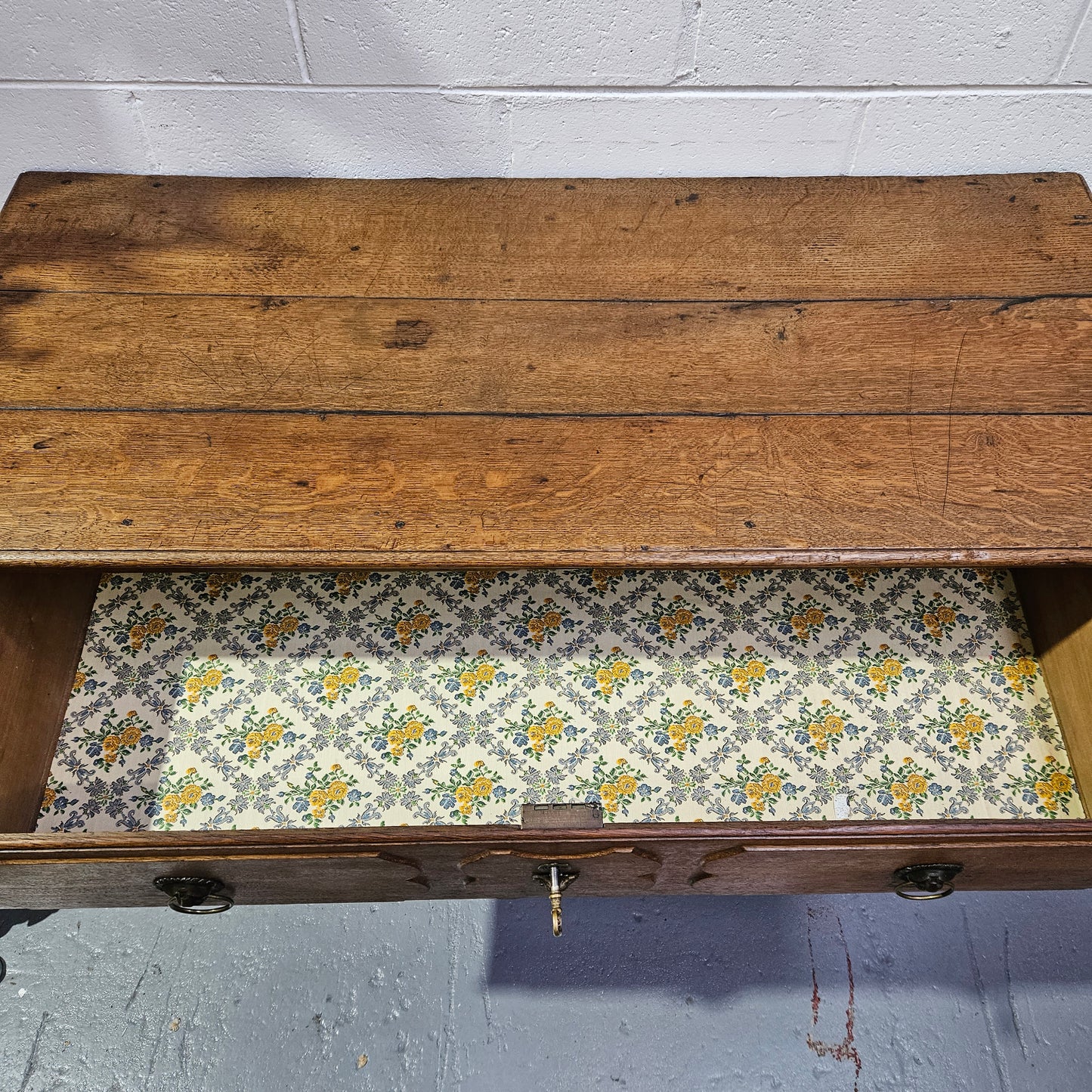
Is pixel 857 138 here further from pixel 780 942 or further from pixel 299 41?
pixel 780 942

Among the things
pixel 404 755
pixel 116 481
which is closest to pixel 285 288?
pixel 116 481

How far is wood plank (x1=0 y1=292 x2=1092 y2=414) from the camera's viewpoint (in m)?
0.94

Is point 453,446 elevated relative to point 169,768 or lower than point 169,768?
elevated

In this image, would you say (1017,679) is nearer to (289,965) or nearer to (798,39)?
(798,39)

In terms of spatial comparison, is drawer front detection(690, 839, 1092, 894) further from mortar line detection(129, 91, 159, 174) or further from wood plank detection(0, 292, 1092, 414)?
mortar line detection(129, 91, 159, 174)

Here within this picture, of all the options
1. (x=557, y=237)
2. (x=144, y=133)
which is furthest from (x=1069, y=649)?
(x=144, y=133)

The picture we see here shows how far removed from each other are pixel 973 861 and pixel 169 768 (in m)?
0.93

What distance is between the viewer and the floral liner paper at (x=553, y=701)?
1.04 m

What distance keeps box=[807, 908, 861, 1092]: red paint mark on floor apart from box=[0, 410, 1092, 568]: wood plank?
729mm

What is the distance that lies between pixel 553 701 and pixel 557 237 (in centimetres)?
60

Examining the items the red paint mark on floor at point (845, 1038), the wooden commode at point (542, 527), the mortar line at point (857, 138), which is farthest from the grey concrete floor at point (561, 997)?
the mortar line at point (857, 138)

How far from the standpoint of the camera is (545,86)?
1082 mm

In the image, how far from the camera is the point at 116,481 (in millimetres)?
879

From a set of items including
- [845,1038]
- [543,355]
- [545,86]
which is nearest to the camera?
[543,355]
